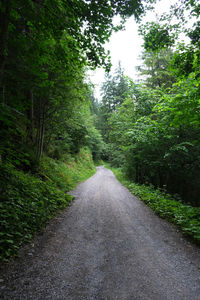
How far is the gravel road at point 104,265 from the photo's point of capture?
2125mm

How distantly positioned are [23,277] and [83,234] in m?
1.91

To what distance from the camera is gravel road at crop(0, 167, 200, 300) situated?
2.12 metres

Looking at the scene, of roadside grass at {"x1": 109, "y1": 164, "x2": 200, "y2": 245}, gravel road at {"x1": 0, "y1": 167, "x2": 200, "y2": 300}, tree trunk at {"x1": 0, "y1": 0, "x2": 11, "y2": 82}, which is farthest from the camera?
roadside grass at {"x1": 109, "y1": 164, "x2": 200, "y2": 245}

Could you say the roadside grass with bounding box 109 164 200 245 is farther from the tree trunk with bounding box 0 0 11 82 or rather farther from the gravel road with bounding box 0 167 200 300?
the tree trunk with bounding box 0 0 11 82

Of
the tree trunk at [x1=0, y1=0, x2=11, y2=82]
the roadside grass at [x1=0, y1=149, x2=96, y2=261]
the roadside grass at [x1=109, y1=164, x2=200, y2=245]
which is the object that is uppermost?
the tree trunk at [x1=0, y1=0, x2=11, y2=82]

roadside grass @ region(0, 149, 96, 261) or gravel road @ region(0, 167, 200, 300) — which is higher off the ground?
roadside grass @ region(0, 149, 96, 261)

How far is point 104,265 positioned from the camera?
108 inches

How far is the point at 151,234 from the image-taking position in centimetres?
421

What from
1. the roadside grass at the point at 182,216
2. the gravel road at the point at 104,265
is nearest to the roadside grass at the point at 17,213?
the gravel road at the point at 104,265

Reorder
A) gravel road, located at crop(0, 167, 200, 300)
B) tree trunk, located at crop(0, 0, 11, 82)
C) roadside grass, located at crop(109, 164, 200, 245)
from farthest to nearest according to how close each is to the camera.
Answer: roadside grass, located at crop(109, 164, 200, 245), tree trunk, located at crop(0, 0, 11, 82), gravel road, located at crop(0, 167, 200, 300)

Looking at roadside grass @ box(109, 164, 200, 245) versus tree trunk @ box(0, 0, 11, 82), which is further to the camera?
roadside grass @ box(109, 164, 200, 245)

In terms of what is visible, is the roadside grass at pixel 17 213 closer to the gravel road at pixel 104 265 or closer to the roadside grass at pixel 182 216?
the gravel road at pixel 104 265

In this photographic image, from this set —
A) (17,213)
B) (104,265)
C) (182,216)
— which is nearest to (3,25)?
(17,213)

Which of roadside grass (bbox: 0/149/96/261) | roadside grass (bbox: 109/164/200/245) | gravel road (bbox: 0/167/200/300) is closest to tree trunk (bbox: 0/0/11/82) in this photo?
roadside grass (bbox: 0/149/96/261)
